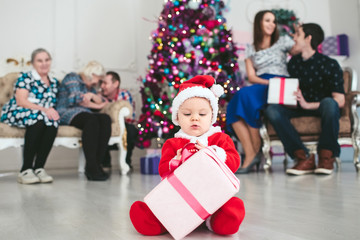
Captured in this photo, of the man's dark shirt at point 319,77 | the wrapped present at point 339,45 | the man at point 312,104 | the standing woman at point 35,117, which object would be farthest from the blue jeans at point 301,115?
the wrapped present at point 339,45

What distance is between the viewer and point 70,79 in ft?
10.4

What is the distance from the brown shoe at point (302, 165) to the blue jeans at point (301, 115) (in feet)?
0.12

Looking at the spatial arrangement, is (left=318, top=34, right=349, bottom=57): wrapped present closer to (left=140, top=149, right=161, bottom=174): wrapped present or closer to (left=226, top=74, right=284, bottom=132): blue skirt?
(left=226, top=74, right=284, bottom=132): blue skirt

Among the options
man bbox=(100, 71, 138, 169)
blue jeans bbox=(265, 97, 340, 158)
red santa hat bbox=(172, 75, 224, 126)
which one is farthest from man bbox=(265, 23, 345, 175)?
red santa hat bbox=(172, 75, 224, 126)

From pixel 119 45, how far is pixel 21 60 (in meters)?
1.13

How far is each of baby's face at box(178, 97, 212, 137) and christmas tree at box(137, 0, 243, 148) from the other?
7.27 ft

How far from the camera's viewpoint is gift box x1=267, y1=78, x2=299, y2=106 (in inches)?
112

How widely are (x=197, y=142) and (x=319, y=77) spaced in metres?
2.19

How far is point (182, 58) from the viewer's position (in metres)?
3.34

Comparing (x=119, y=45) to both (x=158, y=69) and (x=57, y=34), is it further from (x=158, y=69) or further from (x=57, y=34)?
(x=158, y=69)

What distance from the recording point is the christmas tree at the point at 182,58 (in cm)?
336

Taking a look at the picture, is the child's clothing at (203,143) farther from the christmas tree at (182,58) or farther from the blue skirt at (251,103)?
the christmas tree at (182,58)

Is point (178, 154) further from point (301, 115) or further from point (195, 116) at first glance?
point (301, 115)

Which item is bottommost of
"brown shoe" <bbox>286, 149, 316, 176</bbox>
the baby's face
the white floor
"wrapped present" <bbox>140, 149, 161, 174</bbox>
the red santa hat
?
"wrapped present" <bbox>140, 149, 161, 174</bbox>
